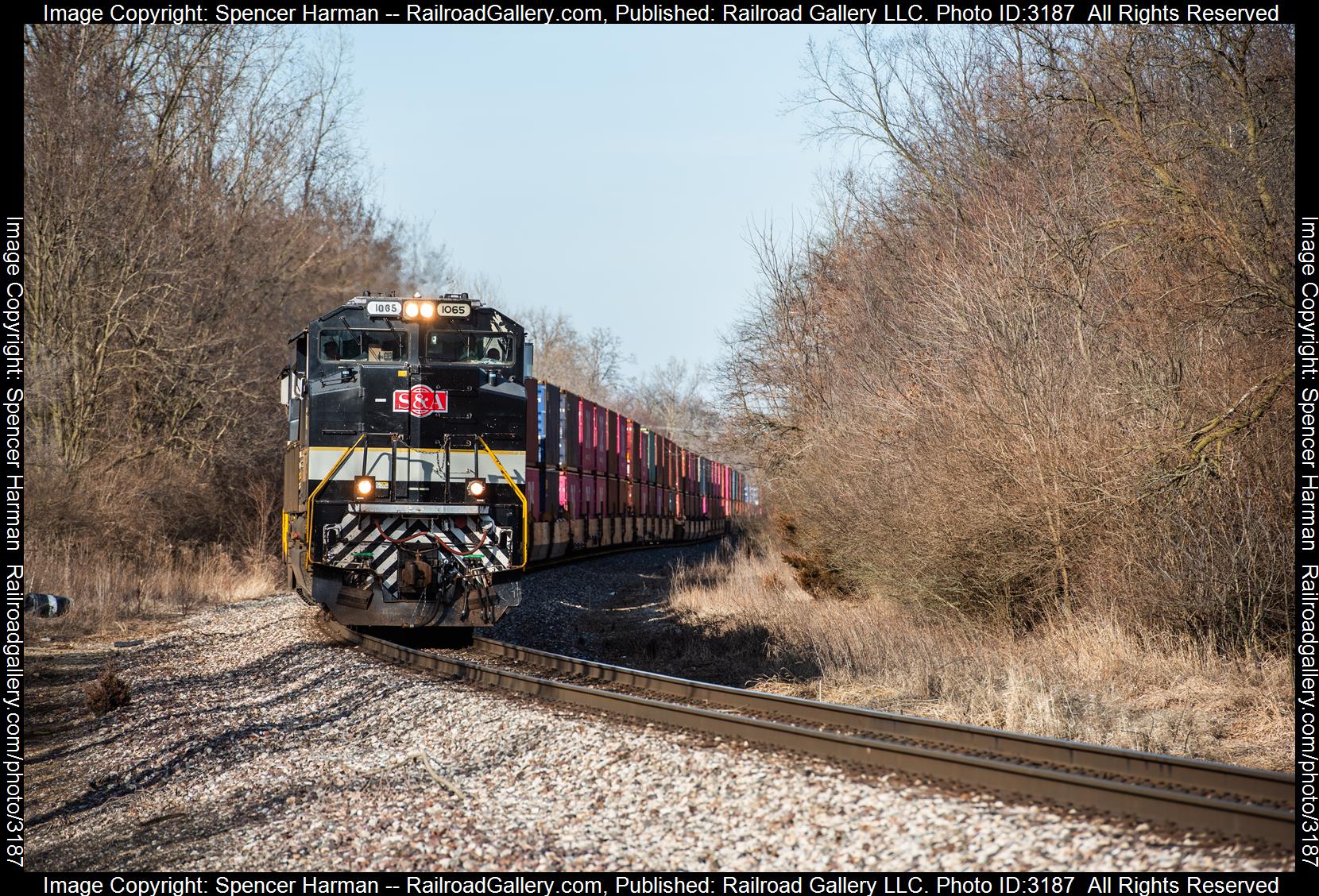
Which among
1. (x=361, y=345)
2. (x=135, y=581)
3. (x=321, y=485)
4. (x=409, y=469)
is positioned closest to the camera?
(x=321, y=485)

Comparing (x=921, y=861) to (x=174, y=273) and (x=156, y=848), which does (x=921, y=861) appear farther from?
(x=174, y=273)

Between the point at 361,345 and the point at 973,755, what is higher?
the point at 361,345

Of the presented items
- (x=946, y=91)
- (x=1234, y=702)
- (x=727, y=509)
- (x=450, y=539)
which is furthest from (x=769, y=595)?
(x=727, y=509)

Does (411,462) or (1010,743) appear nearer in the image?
(1010,743)

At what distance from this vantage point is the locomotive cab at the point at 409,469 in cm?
1075

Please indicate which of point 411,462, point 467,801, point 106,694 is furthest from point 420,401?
point 467,801

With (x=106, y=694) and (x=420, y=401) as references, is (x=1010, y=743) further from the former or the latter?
(x=106, y=694)

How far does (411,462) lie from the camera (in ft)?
36.1

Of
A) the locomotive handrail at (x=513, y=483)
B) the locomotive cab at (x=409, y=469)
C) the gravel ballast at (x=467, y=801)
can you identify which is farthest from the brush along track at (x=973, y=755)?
the locomotive handrail at (x=513, y=483)

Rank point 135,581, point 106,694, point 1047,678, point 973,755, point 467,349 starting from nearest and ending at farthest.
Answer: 1. point 973,755
2. point 106,694
3. point 1047,678
4. point 467,349
5. point 135,581

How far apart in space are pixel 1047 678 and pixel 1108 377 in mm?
3755

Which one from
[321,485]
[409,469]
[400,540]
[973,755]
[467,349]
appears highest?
[467,349]

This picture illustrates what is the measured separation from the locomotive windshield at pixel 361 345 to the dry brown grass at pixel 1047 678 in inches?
197

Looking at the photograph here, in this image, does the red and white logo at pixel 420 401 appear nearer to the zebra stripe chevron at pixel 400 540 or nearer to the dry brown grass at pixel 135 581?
the zebra stripe chevron at pixel 400 540
